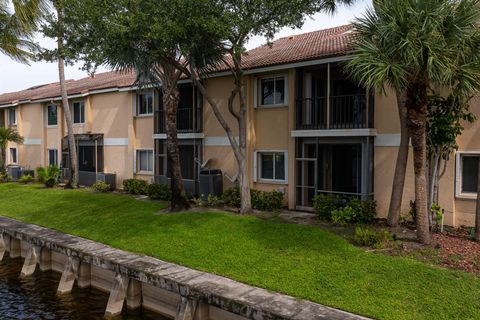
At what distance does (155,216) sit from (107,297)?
186 inches

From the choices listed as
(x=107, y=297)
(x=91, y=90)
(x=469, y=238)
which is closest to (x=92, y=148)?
(x=91, y=90)

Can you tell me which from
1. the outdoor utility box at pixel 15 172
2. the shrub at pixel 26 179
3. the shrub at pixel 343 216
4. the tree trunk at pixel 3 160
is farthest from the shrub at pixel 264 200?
the tree trunk at pixel 3 160

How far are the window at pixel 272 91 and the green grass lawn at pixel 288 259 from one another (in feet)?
18.4

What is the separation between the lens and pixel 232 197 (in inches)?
724

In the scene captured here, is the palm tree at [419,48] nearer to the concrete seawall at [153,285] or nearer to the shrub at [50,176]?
the concrete seawall at [153,285]

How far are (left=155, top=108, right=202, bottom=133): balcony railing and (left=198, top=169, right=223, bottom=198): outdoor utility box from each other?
8.64 feet

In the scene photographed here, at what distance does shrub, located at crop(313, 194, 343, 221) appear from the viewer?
15.2m

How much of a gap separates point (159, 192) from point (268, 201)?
611cm

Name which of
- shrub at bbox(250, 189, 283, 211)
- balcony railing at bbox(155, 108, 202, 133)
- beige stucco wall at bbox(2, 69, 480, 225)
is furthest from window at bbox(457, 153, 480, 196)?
balcony railing at bbox(155, 108, 202, 133)

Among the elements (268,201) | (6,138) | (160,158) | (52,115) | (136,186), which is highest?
(52,115)

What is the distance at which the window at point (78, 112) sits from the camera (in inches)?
1147

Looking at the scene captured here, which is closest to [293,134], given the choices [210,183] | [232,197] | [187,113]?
[232,197]

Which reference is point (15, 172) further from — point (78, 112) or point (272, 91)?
point (272, 91)

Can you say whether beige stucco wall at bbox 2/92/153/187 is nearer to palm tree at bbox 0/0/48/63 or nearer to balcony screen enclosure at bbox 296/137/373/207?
palm tree at bbox 0/0/48/63
